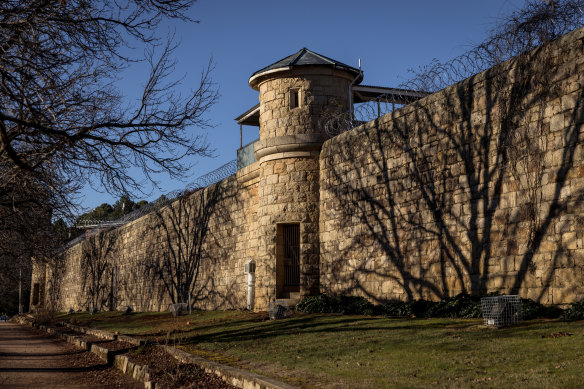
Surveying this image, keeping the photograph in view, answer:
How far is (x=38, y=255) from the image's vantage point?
698 inches

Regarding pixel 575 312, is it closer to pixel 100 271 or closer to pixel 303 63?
pixel 303 63

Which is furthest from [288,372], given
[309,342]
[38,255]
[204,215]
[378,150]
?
[204,215]

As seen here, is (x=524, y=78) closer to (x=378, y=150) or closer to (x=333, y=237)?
(x=378, y=150)

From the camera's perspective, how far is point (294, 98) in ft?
49.6

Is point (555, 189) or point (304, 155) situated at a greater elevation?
point (304, 155)

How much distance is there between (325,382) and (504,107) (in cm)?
564

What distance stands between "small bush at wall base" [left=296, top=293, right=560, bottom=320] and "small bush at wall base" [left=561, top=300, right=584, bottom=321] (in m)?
0.03

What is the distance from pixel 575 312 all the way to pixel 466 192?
300 cm

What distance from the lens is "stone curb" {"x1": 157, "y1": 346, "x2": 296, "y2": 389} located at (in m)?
6.00

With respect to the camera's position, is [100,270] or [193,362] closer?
[193,362]

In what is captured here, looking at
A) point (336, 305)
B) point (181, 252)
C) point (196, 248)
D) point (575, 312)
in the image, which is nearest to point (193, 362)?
point (575, 312)

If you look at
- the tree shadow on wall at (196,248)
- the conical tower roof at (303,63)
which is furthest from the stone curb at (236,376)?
the tree shadow on wall at (196,248)

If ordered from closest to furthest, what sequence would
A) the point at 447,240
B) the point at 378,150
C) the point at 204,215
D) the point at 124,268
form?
the point at 447,240 → the point at 378,150 → the point at 204,215 → the point at 124,268

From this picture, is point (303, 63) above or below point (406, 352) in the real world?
above
